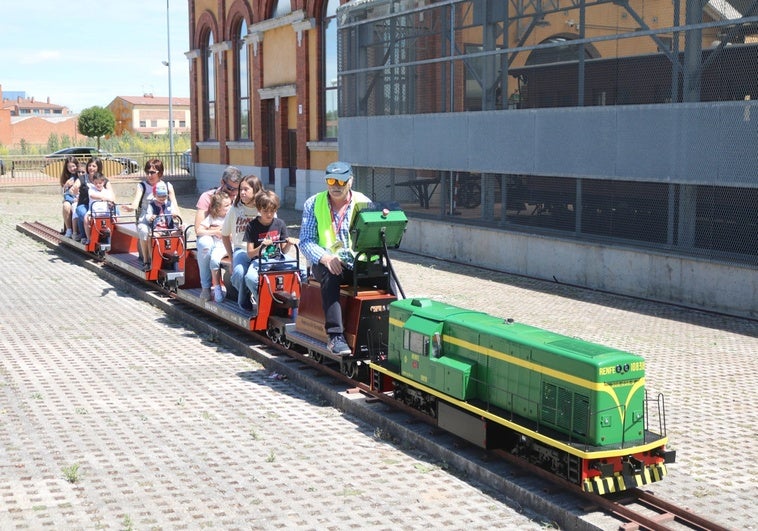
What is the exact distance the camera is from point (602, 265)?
1630 cm

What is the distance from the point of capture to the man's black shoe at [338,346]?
31.0 ft

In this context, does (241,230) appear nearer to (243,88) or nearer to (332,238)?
(332,238)

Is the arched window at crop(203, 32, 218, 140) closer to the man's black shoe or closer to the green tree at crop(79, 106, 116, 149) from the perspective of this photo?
the green tree at crop(79, 106, 116, 149)

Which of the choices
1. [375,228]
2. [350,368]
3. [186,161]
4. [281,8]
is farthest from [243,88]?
[375,228]

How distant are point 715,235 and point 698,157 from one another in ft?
4.26

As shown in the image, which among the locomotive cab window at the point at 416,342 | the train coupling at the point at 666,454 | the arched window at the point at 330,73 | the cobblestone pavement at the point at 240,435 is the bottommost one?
the cobblestone pavement at the point at 240,435

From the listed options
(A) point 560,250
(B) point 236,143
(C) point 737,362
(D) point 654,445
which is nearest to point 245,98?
(B) point 236,143

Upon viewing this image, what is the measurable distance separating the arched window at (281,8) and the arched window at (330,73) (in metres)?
2.96

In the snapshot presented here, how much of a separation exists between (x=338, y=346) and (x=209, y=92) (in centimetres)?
3259

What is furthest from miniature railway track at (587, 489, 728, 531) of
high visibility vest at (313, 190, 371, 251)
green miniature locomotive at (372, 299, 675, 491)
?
high visibility vest at (313, 190, 371, 251)

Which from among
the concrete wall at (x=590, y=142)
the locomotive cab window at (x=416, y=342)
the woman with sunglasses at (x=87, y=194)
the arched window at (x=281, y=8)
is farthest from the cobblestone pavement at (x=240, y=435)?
the arched window at (x=281, y=8)

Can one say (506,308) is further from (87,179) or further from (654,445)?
(87,179)

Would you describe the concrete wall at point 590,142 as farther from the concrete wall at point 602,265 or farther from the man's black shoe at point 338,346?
the man's black shoe at point 338,346

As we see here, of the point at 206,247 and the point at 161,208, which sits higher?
the point at 161,208
